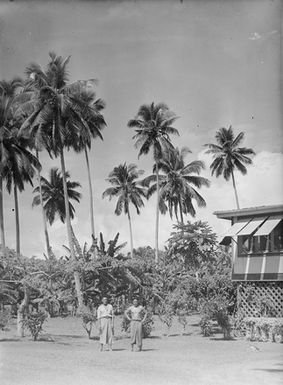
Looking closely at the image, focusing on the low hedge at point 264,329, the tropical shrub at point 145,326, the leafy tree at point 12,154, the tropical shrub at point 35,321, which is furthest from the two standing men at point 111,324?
the leafy tree at point 12,154

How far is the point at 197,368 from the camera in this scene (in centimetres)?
1210

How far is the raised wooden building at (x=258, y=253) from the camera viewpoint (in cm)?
1997

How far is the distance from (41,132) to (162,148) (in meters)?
13.6

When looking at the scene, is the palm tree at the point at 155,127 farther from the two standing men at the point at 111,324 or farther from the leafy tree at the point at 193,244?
the two standing men at the point at 111,324

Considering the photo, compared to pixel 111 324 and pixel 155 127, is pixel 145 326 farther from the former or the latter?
pixel 155 127

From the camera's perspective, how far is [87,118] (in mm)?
34594

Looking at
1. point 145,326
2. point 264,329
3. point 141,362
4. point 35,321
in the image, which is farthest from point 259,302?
point 141,362

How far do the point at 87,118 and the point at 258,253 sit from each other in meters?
17.1

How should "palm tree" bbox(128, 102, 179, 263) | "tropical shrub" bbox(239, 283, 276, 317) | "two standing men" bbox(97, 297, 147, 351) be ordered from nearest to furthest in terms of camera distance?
1. "two standing men" bbox(97, 297, 147, 351)
2. "tropical shrub" bbox(239, 283, 276, 317)
3. "palm tree" bbox(128, 102, 179, 263)

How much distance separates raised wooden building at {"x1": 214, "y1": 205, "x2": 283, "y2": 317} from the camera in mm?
19969

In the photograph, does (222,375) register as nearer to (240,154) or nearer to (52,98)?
(52,98)

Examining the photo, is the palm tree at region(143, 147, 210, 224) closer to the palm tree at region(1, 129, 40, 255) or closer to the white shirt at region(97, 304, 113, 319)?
the palm tree at region(1, 129, 40, 255)

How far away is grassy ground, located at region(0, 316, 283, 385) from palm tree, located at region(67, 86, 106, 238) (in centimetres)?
956

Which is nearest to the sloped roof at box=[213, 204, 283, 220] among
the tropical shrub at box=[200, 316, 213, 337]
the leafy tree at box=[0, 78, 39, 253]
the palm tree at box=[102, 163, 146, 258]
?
the tropical shrub at box=[200, 316, 213, 337]
